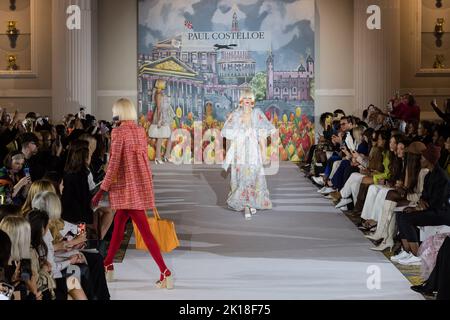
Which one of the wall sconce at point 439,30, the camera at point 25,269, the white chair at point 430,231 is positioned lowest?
the white chair at point 430,231

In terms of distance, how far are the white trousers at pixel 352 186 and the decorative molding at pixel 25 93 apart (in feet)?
30.7

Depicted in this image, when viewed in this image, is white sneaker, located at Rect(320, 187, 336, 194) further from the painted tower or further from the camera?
the camera

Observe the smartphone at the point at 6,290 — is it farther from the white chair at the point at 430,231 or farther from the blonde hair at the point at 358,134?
the blonde hair at the point at 358,134

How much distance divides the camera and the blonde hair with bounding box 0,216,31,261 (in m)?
0.09

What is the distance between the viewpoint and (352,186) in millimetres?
13555

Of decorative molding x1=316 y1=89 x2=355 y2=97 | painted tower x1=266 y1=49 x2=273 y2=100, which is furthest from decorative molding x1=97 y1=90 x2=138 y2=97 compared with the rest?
decorative molding x1=316 y1=89 x2=355 y2=97

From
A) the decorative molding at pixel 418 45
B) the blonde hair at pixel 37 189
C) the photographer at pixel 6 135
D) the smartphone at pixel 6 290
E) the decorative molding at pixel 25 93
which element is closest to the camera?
the smartphone at pixel 6 290

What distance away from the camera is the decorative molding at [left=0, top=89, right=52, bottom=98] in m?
A: 21.3

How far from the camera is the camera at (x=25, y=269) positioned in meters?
6.41

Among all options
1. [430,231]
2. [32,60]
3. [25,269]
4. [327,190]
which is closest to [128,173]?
[25,269]

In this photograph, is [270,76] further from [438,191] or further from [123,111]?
[123,111]

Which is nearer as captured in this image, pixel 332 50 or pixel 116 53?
pixel 332 50

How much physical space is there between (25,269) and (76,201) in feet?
9.75

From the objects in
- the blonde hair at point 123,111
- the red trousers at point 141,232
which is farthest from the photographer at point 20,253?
the blonde hair at point 123,111
